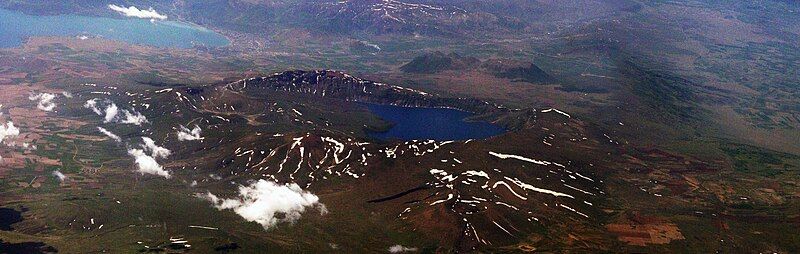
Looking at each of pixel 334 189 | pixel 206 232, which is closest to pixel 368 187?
pixel 334 189

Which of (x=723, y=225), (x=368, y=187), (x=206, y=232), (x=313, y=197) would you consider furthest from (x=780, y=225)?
(x=206, y=232)

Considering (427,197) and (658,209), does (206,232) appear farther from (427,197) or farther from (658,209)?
(658,209)

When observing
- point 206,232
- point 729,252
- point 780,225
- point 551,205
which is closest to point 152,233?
point 206,232

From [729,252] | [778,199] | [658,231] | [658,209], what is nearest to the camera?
[729,252]

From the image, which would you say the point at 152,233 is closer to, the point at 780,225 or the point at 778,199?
the point at 780,225

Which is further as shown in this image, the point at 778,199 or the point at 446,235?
the point at 778,199

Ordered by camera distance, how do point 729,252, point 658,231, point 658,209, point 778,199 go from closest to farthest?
point 729,252, point 658,231, point 658,209, point 778,199

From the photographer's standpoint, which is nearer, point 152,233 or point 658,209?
point 152,233

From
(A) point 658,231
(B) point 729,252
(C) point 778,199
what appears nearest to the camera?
(B) point 729,252
